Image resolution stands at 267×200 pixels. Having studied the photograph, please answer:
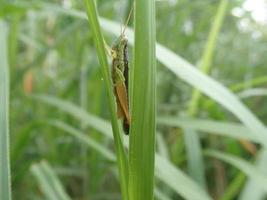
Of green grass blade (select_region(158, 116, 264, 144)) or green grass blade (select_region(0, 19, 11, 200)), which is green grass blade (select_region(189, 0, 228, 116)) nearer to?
green grass blade (select_region(158, 116, 264, 144))

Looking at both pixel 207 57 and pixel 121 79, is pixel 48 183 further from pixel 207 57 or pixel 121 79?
pixel 207 57

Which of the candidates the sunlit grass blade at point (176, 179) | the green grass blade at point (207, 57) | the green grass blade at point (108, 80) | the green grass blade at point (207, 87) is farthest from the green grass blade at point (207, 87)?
the green grass blade at point (207, 57)

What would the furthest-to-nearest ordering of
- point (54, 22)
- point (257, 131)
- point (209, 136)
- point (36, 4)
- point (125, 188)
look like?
point (54, 22), point (209, 136), point (36, 4), point (257, 131), point (125, 188)

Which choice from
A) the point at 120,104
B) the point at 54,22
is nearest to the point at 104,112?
the point at 54,22

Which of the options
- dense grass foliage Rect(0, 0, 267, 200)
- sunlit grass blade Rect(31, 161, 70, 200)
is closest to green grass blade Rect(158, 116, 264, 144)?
dense grass foliage Rect(0, 0, 267, 200)

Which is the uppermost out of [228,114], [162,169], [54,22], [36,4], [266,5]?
[266,5]

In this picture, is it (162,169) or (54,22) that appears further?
(54,22)

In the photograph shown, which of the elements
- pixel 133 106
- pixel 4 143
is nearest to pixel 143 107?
pixel 133 106

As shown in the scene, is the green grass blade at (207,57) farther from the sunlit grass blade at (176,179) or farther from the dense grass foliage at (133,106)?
the sunlit grass blade at (176,179)

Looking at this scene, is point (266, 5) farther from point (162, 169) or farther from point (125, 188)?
point (125, 188)
